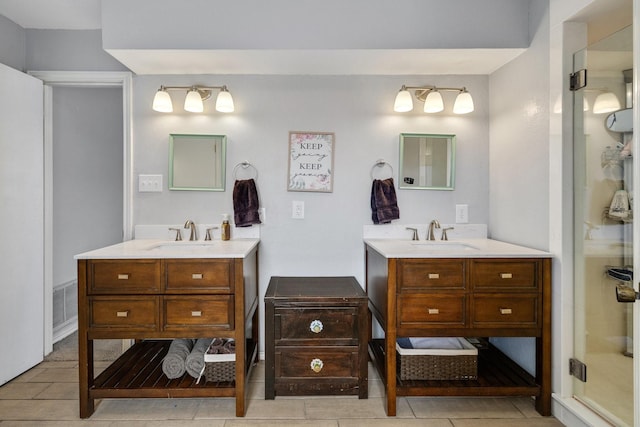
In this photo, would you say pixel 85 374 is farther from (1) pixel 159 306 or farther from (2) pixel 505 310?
(2) pixel 505 310

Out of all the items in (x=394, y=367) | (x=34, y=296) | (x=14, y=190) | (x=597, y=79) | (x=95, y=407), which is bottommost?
(x=95, y=407)

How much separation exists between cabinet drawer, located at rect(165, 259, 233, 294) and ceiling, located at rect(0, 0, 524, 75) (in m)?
1.23

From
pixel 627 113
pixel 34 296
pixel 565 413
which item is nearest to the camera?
pixel 627 113

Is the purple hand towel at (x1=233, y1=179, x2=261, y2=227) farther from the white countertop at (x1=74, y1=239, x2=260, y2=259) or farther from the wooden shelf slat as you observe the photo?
the wooden shelf slat

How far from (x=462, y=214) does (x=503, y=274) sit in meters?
0.78

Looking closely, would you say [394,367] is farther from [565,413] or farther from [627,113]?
[627,113]

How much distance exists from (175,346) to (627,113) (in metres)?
2.55

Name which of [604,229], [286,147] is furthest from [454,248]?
[286,147]

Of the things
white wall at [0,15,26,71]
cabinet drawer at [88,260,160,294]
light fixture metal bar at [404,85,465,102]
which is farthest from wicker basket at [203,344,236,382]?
white wall at [0,15,26,71]

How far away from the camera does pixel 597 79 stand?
5.91 feet

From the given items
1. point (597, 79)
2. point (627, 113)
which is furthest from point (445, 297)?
point (597, 79)

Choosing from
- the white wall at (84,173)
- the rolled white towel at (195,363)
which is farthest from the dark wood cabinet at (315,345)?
the white wall at (84,173)

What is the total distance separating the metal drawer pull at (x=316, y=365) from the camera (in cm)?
206

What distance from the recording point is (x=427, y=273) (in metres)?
1.97
